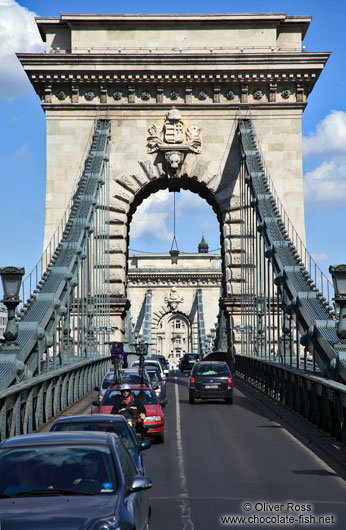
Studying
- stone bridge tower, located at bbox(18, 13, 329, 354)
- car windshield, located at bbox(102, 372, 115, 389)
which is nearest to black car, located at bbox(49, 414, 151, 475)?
car windshield, located at bbox(102, 372, 115, 389)

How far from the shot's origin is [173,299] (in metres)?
111

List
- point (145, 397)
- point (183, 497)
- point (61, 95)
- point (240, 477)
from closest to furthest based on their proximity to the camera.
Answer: point (183, 497) < point (240, 477) < point (145, 397) < point (61, 95)

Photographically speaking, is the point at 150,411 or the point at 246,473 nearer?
the point at 246,473

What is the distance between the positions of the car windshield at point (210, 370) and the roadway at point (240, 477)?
6581 mm

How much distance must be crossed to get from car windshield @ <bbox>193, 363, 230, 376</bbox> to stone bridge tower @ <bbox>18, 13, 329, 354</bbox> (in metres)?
11.7

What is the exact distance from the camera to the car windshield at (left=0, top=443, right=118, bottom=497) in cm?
758

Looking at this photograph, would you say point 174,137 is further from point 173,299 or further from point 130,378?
point 173,299

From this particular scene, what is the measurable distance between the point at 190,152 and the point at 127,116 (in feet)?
11.0

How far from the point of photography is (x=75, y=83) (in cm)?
4162

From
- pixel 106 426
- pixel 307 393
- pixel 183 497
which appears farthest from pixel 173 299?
pixel 106 426

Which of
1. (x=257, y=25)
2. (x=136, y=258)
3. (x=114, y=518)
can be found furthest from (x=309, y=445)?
(x=136, y=258)

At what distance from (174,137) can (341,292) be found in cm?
2300

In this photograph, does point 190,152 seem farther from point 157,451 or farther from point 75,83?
point 157,451

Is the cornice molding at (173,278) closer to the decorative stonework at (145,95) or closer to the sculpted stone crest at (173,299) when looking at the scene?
the sculpted stone crest at (173,299)
